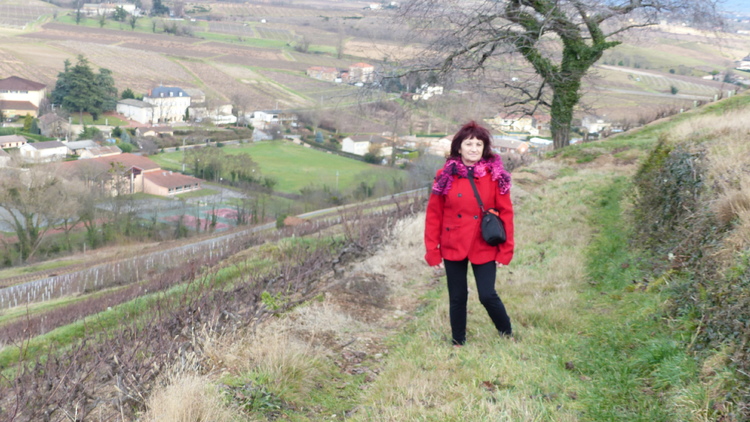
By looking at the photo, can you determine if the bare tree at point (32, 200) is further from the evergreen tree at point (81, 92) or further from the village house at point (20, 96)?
the village house at point (20, 96)

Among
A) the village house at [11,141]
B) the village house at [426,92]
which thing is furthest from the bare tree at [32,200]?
the village house at [426,92]

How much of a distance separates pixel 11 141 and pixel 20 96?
81.8 ft

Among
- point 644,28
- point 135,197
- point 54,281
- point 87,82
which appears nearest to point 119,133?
point 87,82

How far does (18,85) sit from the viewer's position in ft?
285

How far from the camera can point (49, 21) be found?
463 ft

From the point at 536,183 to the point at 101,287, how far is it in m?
20.0

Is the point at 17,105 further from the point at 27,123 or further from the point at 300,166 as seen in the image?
the point at 300,166

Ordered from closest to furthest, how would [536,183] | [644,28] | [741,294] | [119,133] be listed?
1. [741,294]
2. [536,183]
3. [644,28]
4. [119,133]

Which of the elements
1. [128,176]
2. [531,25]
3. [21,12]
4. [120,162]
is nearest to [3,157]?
[120,162]

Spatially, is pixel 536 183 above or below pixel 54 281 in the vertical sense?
above

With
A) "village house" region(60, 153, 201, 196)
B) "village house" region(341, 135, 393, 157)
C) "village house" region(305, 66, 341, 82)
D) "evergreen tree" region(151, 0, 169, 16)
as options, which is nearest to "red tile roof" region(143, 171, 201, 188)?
"village house" region(60, 153, 201, 196)

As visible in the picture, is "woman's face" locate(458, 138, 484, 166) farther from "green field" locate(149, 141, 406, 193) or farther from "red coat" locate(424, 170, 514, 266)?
"green field" locate(149, 141, 406, 193)

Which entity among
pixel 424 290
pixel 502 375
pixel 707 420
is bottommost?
pixel 424 290

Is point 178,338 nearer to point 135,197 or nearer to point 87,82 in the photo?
point 135,197
